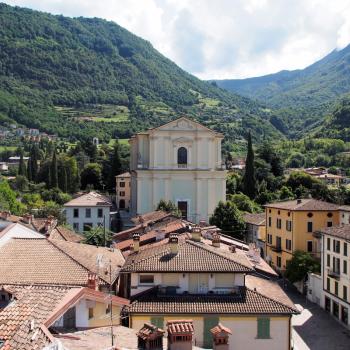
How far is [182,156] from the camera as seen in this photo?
71.3m

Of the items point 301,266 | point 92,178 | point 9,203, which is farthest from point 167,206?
point 92,178

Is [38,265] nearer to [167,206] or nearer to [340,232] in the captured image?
[340,232]

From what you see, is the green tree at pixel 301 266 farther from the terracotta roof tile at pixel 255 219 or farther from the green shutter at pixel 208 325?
the green shutter at pixel 208 325

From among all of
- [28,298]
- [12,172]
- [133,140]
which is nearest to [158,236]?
[28,298]

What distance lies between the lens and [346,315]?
37281 mm

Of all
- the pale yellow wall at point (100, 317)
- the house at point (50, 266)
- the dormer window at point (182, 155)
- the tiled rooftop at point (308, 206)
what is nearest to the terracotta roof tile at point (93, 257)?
the house at point (50, 266)

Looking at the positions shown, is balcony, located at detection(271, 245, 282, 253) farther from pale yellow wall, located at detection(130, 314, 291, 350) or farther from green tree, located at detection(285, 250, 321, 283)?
pale yellow wall, located at detection(130, 314, 291, 350)

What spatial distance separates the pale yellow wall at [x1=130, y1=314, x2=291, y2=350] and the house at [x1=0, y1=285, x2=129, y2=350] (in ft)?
7.21

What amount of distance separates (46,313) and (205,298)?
34.3 feet

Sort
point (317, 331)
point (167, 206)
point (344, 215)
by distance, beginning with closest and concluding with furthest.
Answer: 1. point (317, 331)
2. point (344, 215)
3. point (167, 206)

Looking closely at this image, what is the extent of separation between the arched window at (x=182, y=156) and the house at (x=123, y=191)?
16.2 meters

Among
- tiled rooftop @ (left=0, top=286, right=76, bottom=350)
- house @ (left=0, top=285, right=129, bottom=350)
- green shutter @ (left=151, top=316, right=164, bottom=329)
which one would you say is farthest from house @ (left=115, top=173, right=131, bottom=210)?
tiled rooftop @ (left=0, top=286, right=76, bottom=350)

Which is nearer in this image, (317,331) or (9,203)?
(317,331)

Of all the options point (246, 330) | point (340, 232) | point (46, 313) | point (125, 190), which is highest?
point (46, 313)
